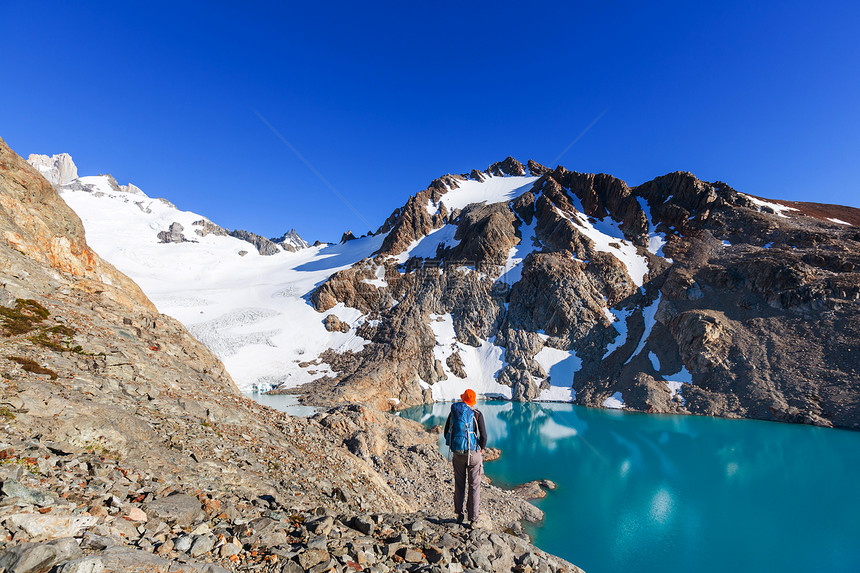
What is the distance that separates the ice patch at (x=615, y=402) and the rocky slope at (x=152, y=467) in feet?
165

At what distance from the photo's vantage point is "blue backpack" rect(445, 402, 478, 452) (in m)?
7.61

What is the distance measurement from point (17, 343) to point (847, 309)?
75542 millimetres

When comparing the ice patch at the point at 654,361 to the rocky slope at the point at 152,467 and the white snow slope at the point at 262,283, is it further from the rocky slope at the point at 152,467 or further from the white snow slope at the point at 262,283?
the rocky slope at the point at 152,467

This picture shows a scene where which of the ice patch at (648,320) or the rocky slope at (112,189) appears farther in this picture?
the rocky slope at (112,189)

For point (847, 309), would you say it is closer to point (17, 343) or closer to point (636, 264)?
point (636, 264)

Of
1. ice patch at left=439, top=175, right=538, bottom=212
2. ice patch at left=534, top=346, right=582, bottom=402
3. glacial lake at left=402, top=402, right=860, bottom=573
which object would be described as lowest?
glacial lake at left=402, top=402, right=860, bottom=573

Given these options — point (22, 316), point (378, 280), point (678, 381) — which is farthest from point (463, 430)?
point (378, 280)

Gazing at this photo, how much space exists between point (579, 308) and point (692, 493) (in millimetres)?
47382

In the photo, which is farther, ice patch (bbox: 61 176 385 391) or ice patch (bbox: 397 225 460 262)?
ice patch (bbox: 397 225 460 262)

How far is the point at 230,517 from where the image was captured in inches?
227

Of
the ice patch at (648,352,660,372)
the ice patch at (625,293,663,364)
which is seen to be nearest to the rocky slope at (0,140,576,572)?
the ice patch at (648,352,660,372)

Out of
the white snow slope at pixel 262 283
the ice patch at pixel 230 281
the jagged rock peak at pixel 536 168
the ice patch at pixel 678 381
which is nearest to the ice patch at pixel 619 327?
the white snow slope at pixel 262 283

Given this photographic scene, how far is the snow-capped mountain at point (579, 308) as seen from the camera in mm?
50125

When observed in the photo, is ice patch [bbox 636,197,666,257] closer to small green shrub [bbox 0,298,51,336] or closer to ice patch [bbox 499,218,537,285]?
ice patch [bbox 499,218,537,285]
